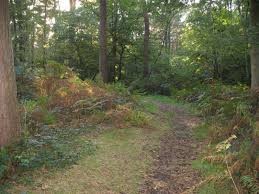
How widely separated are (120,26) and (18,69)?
38.4 feet

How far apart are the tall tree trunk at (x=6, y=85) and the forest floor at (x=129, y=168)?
109 centimetres

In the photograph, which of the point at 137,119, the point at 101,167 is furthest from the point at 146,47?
the point at 101,167

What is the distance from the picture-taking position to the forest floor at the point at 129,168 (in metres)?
6.01

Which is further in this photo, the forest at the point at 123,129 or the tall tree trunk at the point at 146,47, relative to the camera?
the tall tree trunk at the point at 146,47

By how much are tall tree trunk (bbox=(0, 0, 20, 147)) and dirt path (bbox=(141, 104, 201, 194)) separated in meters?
2.72

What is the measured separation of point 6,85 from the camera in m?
6.79

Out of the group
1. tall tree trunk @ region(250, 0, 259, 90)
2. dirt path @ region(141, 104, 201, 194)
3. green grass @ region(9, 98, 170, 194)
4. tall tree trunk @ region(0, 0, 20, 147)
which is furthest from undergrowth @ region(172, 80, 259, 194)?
tall tree trunk @ region(0, 0, 20, 147)

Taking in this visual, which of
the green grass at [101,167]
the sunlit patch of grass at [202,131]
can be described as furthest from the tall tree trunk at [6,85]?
the sunlit patch of grass at [202,131]

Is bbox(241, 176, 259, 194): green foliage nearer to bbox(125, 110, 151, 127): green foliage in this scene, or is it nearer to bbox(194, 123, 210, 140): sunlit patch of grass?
bbox(194, 123, 210, 140): sunlit patch of grass

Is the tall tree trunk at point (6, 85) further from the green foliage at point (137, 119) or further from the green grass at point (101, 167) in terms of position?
the green foliage at point (137, 119)

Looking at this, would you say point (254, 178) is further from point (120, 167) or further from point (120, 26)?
point (120, 26)

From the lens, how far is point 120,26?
76.7 feet

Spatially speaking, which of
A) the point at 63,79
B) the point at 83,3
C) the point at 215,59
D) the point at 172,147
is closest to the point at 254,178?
the point at 172,147

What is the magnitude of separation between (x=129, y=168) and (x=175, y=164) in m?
1.00
